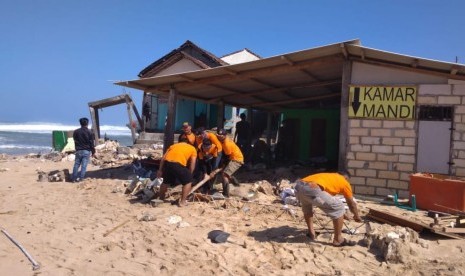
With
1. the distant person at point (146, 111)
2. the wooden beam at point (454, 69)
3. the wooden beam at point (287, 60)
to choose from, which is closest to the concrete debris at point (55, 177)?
the wooden beam at point (287, 60)

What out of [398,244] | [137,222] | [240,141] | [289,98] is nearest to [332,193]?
[398,244]

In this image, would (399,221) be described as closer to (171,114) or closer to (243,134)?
(171,114)

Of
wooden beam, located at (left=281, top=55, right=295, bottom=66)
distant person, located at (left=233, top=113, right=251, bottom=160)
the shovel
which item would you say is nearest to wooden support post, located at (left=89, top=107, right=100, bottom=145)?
distant person, located at (left=233, top=113, right=251, bottom=160)

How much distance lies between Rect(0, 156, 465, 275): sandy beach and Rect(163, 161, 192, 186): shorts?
527 mm

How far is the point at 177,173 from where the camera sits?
26.4 feet

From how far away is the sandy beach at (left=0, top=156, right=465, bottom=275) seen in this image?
17.3 feet

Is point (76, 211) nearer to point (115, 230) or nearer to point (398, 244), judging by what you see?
point (115, 230)

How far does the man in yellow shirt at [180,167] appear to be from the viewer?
805cm

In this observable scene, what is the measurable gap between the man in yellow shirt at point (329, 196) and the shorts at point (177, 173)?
281cm

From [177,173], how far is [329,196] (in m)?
3.37

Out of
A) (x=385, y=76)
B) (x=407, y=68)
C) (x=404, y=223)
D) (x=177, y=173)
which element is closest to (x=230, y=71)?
(x=177, y=173)

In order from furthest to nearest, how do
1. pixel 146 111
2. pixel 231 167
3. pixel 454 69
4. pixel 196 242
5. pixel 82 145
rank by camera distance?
pixel 146 111
pixel 82 145
pixel 231 167
pixel 454 69
pixel 196 242

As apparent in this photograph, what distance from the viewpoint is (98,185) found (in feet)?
33.9

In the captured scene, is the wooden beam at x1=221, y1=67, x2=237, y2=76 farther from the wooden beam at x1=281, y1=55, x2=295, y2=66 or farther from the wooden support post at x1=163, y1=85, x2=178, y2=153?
the wooden support post at x1=163, y1=85, x2=178, y2=153
